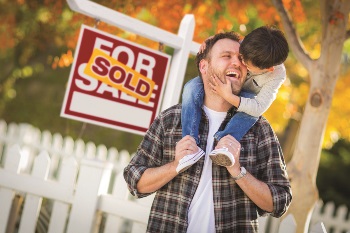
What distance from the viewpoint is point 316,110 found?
15.5 ft

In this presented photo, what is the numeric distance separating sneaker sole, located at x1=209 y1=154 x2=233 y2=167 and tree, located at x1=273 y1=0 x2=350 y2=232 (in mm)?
2543

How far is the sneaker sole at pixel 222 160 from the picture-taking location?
2.32 meters

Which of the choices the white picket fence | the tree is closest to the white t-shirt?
the white picket fence

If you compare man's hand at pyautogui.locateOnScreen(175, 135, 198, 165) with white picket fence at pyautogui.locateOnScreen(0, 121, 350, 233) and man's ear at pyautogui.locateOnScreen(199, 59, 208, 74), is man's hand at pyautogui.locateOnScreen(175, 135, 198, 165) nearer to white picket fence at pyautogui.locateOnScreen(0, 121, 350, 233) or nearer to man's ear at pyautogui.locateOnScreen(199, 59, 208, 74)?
man's ear at pyautogui.locateOnScreen(199, 59, 208, 74)

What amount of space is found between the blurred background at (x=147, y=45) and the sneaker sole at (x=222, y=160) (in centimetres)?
406

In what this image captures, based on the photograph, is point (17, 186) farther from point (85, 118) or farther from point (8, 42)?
point (8, 42)

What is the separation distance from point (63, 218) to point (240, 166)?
1.69 m

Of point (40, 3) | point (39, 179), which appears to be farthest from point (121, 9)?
point (39, 179)

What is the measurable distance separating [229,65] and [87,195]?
1575 mm

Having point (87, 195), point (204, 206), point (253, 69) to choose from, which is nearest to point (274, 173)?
point (204, 206)

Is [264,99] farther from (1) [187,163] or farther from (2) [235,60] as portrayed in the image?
(1) [187,163]

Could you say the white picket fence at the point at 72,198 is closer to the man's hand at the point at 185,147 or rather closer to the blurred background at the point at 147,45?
the man's hand at the point at 185,147

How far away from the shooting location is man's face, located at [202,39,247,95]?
8.40ft

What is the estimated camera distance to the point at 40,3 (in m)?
9.19
